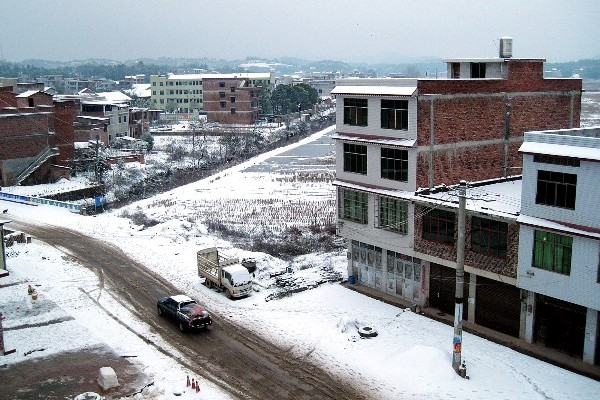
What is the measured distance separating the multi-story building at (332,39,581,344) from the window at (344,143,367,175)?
5 cm

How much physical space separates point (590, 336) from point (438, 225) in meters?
7.30

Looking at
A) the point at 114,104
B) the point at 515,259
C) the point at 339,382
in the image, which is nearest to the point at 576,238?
the point at 515,259

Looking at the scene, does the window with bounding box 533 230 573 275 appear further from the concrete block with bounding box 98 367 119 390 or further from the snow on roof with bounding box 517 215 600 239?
the concrete block with bounding box 98 367 119 390

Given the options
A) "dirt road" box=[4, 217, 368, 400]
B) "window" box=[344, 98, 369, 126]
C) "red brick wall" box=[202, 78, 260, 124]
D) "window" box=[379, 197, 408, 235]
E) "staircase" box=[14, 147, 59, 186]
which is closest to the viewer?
A: "dirt road" box=[4, 217, 368, 400]

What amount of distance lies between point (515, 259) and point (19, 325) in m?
20.2

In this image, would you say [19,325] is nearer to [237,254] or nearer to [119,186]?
[237,254]

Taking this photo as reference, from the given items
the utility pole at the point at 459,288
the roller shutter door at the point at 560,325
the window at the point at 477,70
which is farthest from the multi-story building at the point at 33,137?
the roller shutter door at the point at 560,325

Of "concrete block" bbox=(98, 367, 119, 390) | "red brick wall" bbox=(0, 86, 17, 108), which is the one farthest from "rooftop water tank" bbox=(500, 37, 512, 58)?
"red brick wall" bbox=(0, 86, 17, 108)

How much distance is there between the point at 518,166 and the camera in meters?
30.0

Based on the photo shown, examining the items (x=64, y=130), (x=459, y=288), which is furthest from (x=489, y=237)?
(x=64, y=130)

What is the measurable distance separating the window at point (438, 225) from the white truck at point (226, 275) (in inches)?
345

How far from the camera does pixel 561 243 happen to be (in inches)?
800

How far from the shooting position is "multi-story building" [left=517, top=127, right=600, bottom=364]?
19.5m

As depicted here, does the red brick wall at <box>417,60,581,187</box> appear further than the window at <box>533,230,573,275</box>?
Yes
